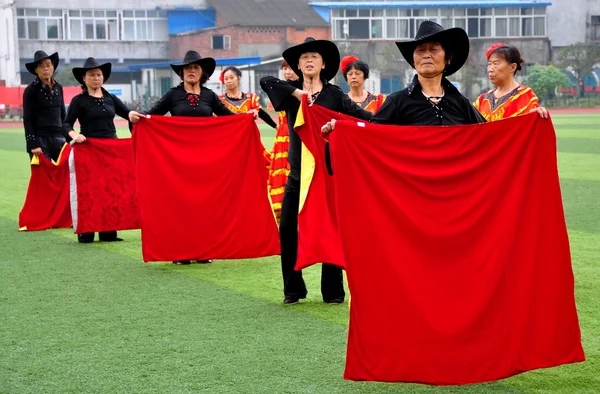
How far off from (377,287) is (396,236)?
0.24m

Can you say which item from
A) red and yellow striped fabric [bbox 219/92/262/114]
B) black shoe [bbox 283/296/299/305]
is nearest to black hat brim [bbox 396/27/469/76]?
black shoe [bbox 283/296/299/305]

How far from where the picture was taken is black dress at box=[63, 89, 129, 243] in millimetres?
10648

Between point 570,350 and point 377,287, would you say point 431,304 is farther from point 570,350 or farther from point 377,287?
point 570,350

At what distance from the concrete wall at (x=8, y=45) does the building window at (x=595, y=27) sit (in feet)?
107

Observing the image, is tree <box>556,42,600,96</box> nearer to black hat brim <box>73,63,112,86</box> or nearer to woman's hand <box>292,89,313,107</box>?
black hat brim <box>73,63,112,86</box>

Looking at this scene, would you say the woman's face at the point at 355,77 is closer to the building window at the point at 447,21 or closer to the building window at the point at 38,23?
the building window at the point at 447,21

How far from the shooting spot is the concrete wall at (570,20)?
65.9 m

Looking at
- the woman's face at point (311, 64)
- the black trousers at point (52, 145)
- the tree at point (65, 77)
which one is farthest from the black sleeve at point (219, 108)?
the tree at point (65, 77)

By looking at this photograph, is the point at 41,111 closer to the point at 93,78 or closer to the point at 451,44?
the point at 93,78

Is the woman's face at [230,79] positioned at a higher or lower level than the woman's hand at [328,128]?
higher

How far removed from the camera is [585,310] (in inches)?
267

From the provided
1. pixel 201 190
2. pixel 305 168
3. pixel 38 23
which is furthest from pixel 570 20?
pixel 305 168

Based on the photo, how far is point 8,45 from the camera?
6319cm

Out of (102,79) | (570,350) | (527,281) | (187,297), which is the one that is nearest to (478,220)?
(527,281)
